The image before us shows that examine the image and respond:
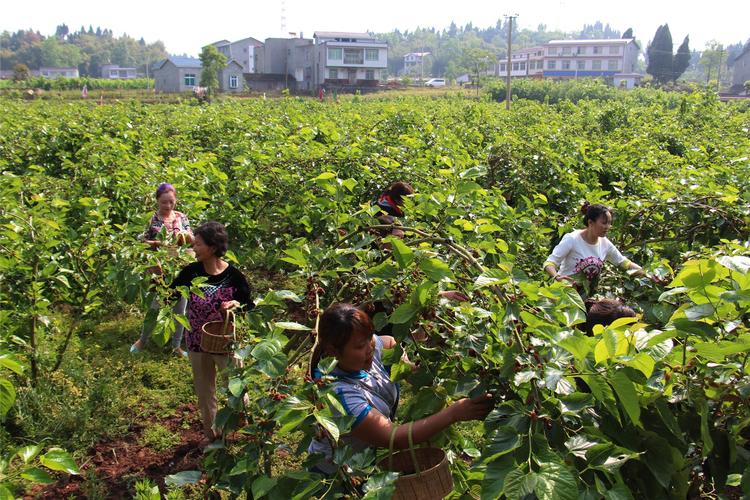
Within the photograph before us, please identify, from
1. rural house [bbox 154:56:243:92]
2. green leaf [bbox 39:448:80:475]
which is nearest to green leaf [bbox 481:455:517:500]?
green leaf [bbox 39:448:80:475]

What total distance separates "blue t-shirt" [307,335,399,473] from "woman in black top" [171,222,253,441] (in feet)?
5.17

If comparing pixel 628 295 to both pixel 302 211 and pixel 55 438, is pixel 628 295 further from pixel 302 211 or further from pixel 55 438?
pixel 55 438

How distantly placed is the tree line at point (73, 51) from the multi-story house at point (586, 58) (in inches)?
2409

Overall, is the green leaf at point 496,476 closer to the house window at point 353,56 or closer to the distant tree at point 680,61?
the house window at point 353,56

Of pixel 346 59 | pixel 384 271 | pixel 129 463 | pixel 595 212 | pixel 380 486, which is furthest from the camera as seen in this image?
pixel 346 59

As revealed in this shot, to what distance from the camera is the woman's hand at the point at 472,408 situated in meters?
1.84

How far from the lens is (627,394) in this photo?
4.67 feet

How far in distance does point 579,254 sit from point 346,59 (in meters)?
63.0

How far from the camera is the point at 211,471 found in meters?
1.89

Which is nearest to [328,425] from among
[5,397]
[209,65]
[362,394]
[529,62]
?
[362,394]

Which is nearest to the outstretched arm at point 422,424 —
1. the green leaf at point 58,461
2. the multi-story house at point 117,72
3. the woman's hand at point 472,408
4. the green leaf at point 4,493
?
the woman's hand at point 472,408

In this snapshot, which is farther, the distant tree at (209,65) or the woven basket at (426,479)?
the distant tree at (209,65)

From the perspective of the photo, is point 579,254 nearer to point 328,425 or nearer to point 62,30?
point 328,425

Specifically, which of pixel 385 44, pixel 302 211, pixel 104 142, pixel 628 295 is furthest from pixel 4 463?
pixel 385 44
